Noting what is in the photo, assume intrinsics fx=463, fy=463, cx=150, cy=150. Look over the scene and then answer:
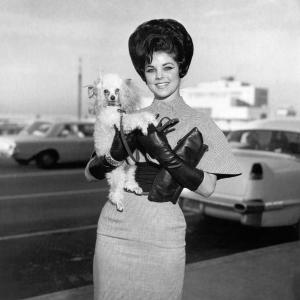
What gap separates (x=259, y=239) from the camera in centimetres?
614

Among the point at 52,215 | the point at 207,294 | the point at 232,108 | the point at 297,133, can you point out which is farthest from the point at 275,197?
the point at 232,108

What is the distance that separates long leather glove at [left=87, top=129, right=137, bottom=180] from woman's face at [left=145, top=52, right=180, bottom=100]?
26 centimetres

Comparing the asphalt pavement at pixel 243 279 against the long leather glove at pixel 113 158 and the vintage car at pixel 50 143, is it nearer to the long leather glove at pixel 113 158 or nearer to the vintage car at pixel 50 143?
the long leather glove at pixel 113 158

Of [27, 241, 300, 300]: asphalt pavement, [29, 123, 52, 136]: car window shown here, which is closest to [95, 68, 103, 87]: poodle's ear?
[27, 241, 300, 300]: asphalt pavement

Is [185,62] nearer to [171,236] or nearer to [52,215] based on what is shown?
[171,236]

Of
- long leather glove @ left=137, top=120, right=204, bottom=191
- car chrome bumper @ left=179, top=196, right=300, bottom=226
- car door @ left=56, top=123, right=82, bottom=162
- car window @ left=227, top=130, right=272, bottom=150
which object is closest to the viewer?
long leather glove @ left=137, top=120, right=204, bottom=191

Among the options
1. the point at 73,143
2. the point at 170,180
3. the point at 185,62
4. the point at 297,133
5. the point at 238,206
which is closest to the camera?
the point at 170,180

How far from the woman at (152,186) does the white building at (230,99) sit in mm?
73737

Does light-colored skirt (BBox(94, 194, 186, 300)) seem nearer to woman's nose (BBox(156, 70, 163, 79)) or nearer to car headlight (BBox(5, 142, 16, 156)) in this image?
woman's nose (BBox(156, 70, 163, 79))

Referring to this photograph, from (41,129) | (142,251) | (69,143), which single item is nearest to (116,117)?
(142,251)

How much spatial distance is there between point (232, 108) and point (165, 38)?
7716cm

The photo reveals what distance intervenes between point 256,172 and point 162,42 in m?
3.86

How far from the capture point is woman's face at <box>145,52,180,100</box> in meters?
2.05

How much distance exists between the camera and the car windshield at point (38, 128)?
13.2 m
